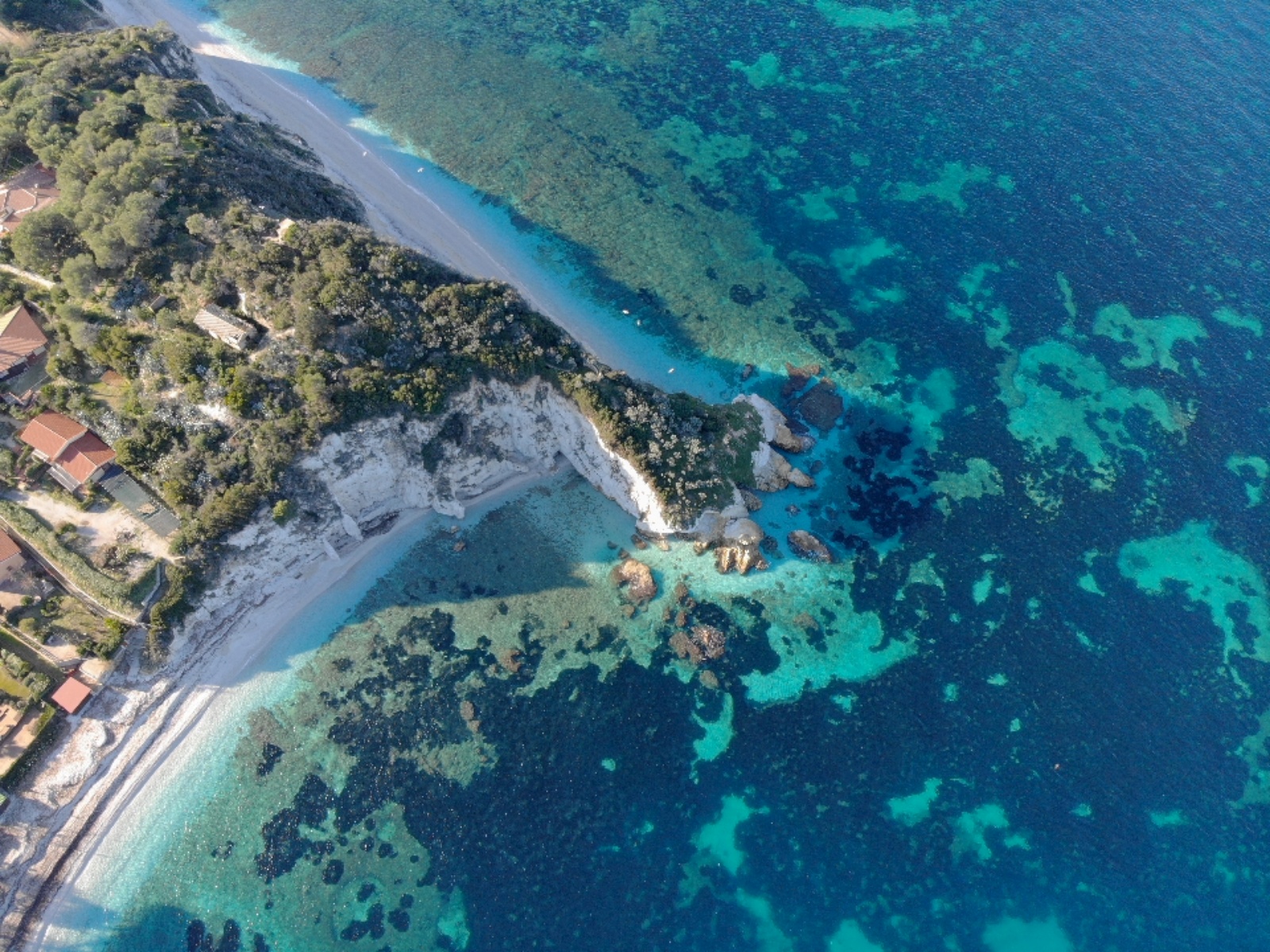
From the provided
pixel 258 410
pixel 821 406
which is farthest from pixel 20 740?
pixel 821 406

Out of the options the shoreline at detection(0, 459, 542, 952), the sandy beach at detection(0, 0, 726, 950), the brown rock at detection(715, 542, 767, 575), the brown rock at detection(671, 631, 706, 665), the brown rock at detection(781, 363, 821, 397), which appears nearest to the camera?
the shoreline at detection(0, 459, 542, 952)

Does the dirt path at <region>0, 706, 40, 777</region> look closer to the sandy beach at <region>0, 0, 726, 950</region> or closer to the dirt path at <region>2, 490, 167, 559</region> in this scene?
the sandy beach at <region>0, 0, 726, 950</region>

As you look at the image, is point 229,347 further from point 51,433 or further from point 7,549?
point 7,549

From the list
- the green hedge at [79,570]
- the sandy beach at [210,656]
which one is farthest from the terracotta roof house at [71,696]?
the green hedge at [79,570]

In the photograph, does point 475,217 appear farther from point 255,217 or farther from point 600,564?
point 600,564

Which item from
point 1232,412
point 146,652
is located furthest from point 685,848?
point 1232,412

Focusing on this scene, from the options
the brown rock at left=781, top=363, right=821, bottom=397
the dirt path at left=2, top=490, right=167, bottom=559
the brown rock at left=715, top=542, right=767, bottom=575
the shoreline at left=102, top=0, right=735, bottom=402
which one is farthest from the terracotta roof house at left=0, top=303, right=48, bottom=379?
the brown rock at left=781, top=363, right=821, bottom=397
